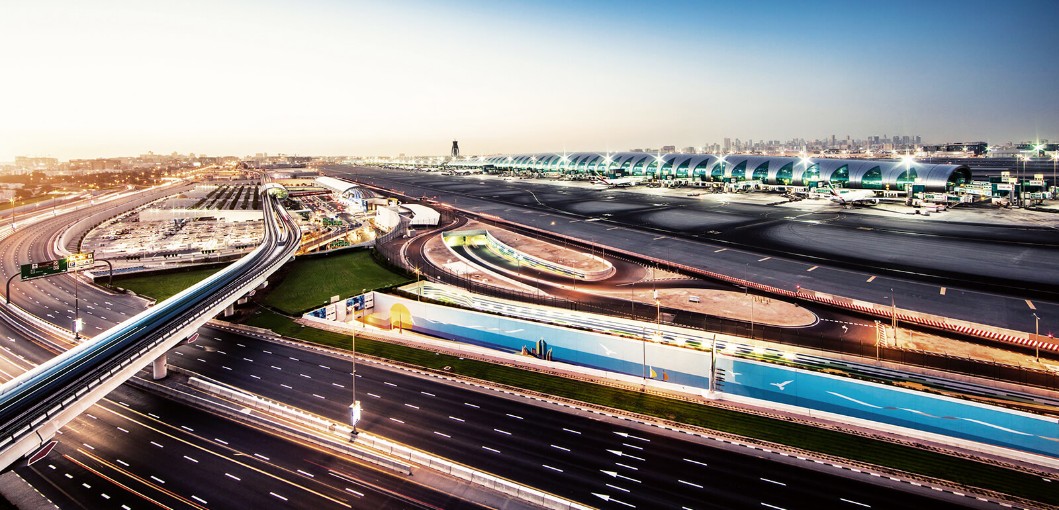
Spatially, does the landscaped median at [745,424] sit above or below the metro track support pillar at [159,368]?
below

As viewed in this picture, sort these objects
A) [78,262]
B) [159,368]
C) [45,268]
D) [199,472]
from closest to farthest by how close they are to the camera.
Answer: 1. [199,472]
2. [159,368]
3. [45,268]
4. [78,262]

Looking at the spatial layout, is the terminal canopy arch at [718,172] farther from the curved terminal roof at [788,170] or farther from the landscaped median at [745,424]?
the landscaped median at [745,424]

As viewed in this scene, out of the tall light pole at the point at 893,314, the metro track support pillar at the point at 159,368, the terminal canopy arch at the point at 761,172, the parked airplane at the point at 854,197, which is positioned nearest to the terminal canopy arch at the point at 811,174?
the parked airplane at the point at 854,197

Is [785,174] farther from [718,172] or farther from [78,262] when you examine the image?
[78,262]

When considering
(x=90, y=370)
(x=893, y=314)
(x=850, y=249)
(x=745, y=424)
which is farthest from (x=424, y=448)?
(x=850, y=249)

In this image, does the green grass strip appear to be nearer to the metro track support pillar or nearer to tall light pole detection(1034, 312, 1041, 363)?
the metro track support pillar

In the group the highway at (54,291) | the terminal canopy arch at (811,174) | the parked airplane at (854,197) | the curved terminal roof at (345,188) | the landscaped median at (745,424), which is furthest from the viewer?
the curved terminal roof at (345,188)
